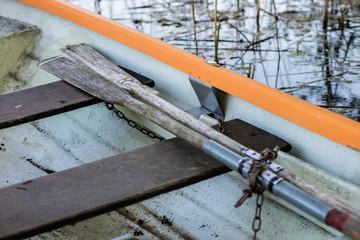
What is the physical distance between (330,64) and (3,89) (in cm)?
261

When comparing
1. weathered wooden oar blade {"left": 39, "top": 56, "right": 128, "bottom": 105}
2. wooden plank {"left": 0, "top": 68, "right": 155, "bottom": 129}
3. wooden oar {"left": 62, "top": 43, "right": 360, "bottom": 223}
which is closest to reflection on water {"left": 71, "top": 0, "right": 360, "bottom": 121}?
wooden oar {"left": 62, "top": 43, "right": 360, "bottom": 223}

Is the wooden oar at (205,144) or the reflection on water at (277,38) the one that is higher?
the wooden oar at (205,144)

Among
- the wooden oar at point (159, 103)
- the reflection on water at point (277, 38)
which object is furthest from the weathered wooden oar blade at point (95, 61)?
the reflection on water at point (277, 38)

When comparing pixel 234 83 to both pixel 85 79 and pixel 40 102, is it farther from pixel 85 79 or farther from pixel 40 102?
pixel 40 102

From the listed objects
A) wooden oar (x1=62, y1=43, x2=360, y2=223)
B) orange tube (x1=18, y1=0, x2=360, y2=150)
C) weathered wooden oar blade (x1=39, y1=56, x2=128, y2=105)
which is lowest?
weathered wooden oar blade (x1=39, y1=56, x2=128, y2=105)

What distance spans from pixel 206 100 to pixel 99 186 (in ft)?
2.59

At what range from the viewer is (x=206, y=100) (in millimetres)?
2344

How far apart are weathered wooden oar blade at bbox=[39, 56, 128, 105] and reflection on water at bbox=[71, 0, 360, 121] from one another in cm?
135

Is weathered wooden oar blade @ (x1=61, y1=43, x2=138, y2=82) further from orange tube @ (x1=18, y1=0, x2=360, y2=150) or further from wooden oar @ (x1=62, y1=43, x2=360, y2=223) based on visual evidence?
orange tube @ (x1=18, y1=0, x2=360, y2=150)

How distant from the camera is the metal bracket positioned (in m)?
2.29

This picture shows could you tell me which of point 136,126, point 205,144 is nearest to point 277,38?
point 136,126

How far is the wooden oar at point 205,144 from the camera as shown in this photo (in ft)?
4.75

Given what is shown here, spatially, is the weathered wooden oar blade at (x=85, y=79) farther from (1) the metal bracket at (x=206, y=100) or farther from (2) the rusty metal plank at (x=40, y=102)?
(1) the metal bracket at (x=206, y=100)

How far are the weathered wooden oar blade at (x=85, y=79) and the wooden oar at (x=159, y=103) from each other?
0.03m
